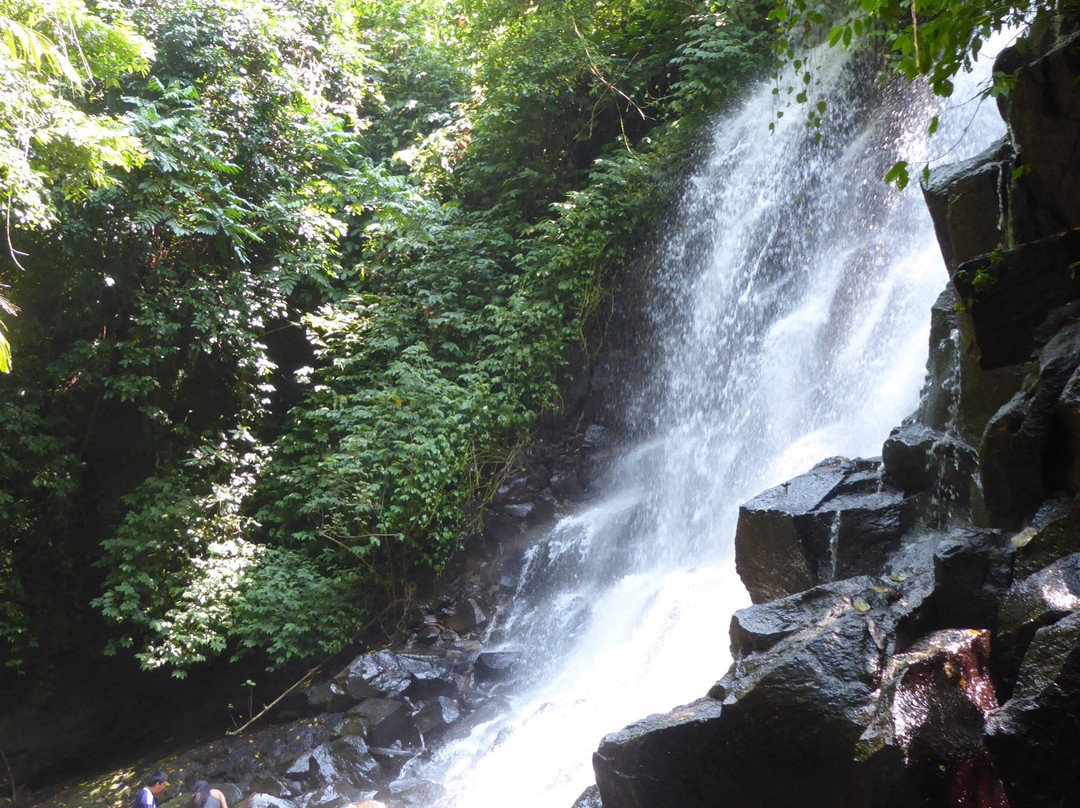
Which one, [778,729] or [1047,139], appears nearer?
[778,729]

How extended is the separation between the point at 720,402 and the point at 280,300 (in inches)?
237

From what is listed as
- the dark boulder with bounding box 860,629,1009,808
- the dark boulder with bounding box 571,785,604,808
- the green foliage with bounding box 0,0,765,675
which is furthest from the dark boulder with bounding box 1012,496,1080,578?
the green foliage with bounding box 0,0,765,675

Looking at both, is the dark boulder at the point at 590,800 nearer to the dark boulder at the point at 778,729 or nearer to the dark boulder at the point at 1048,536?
the dark boulder at the point at 778,729

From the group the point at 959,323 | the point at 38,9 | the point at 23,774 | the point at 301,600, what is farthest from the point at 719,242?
the point at 23,774

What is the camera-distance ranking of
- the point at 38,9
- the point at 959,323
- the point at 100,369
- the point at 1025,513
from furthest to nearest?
1. the point at 100,369
2. the point at 38,9
3. the point at 959,323
4. the point at 1025,513

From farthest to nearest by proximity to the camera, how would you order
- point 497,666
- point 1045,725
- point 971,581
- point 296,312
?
1. point 296,312
2. point 497,666
3. point 971,581
4. point 1045,725

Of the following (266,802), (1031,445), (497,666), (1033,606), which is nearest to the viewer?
(1033,606)

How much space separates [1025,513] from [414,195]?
9871mm

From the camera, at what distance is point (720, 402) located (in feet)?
31.8

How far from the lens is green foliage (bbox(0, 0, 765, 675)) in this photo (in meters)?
9.01

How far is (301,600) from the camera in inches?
347

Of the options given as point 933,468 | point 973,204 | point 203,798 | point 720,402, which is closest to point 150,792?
point 203,798

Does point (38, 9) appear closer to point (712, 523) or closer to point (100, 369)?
point (100, 369)

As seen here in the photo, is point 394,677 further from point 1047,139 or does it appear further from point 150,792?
point 1047,139
